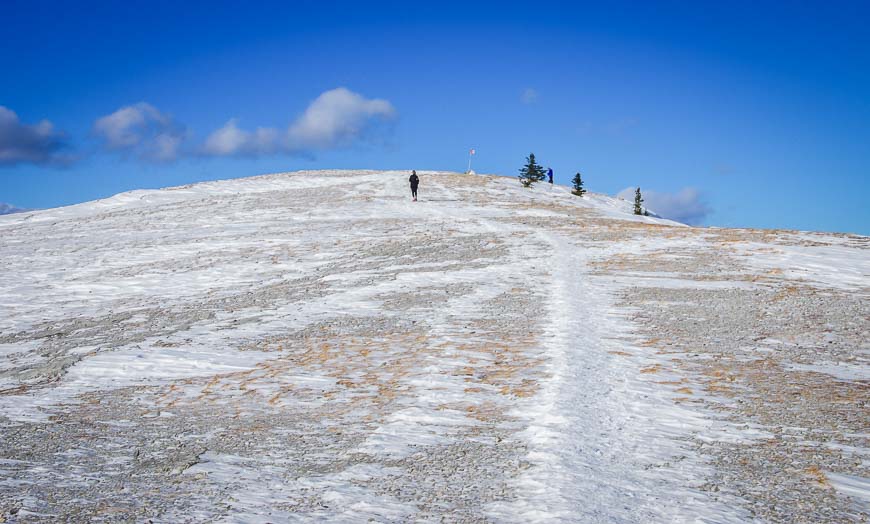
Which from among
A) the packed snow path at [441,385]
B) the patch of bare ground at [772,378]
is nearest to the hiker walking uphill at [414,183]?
the packed snow path at [441,385]

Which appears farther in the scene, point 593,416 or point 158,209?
point 158,209

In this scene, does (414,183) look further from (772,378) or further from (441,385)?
(772,378)

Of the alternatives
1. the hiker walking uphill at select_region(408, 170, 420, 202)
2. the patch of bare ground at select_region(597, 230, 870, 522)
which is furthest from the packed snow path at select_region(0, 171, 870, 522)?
the hiker walking uphill at select_region(408, 170, 420, 202)

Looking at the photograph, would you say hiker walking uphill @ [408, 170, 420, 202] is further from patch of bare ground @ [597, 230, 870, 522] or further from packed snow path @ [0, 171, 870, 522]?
patch of bare ground @ [597, 230, 870, 522]

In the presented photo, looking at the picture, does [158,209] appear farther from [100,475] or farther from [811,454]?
[811,454]

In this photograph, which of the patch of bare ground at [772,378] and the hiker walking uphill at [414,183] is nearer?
the patch of bare ground at [772,378]

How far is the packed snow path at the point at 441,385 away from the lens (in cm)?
630

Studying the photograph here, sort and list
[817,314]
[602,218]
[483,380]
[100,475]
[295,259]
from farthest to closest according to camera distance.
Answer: [602,218] < [295,259] < [817,314] < [483,380] < [100,475]

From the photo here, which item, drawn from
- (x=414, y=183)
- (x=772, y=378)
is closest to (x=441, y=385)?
(x=772, y=378)

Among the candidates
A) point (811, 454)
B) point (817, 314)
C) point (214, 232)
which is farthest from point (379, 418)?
point (214, 232)

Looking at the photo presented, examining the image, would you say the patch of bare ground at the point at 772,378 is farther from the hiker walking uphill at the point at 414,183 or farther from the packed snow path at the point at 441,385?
the hiker walking uphill at the point at 414,183

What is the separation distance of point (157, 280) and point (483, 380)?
1824 cm

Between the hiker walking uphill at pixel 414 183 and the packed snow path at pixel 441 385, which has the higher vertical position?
the hiker walking uphill at pixel 414 183

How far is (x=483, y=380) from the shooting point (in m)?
11.0
